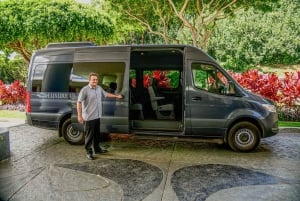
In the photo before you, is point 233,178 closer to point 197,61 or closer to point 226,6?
point 197,61

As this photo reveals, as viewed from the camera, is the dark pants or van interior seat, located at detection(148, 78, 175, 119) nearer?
the dark pants

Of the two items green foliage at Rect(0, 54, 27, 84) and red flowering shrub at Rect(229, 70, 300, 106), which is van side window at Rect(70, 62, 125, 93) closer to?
red flowering shrub at Rect(229, 70, 300, 106)

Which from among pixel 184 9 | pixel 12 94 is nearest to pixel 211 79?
pixel 12 94

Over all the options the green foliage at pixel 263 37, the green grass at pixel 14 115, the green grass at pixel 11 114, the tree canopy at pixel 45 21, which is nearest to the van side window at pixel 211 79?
the green grass at pixel 14 115

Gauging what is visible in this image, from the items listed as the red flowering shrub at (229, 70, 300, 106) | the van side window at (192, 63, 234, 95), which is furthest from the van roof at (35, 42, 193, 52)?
the red flowering shrub at (229, 70, 300, 106)

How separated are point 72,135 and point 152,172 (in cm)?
312

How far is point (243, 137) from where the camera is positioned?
7.57 meters

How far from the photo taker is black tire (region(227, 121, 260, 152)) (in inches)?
295

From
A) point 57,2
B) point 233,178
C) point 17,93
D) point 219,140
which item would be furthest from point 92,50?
point 57,2

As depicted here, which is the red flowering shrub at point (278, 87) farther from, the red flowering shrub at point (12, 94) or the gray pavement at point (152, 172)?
the red flowering shrub at point (12, 94)

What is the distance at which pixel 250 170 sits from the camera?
246 inches

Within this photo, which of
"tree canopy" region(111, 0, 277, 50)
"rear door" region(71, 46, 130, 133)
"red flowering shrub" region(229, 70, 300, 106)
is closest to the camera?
"rear door" region(71, 46, 130, 133)

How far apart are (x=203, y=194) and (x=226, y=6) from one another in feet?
53.6

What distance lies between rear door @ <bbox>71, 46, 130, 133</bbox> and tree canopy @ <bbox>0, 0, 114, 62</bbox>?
27.9 ft
